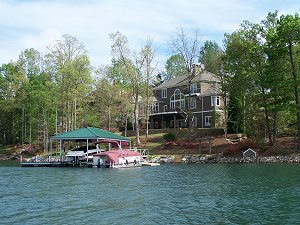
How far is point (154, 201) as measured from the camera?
1962 centimetres

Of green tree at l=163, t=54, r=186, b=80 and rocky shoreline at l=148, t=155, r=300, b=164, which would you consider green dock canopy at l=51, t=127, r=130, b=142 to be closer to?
rocky shoreline at l=148, t=155, r=300, b=164

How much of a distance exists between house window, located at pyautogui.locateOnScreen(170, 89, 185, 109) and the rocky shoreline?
27452mm

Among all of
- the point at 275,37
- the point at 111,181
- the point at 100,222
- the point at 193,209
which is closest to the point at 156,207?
the point at 193,209

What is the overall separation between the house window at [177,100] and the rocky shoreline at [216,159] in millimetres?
27452

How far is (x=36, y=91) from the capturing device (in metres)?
74.4

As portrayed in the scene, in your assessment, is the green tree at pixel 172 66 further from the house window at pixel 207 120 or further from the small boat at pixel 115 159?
the small boat at pixel 115 159

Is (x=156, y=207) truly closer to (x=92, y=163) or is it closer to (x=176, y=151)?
(x=92, y=163)

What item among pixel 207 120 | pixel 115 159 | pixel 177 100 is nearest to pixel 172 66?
pixel 177 100

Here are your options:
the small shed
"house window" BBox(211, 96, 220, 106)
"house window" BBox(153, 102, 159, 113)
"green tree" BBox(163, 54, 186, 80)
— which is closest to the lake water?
the small shed

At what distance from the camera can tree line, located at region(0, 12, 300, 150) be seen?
45750 mm

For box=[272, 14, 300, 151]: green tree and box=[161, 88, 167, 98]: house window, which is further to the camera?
box=[161, 88, 167, 98]: house window

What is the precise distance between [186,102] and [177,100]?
4.77 meters

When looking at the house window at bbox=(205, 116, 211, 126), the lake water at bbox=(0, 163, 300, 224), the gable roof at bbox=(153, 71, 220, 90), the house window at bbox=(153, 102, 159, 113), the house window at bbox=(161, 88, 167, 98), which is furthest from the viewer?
the house window at bbox=(153, 102, 159, 113)

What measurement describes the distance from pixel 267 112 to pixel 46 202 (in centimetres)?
3641
